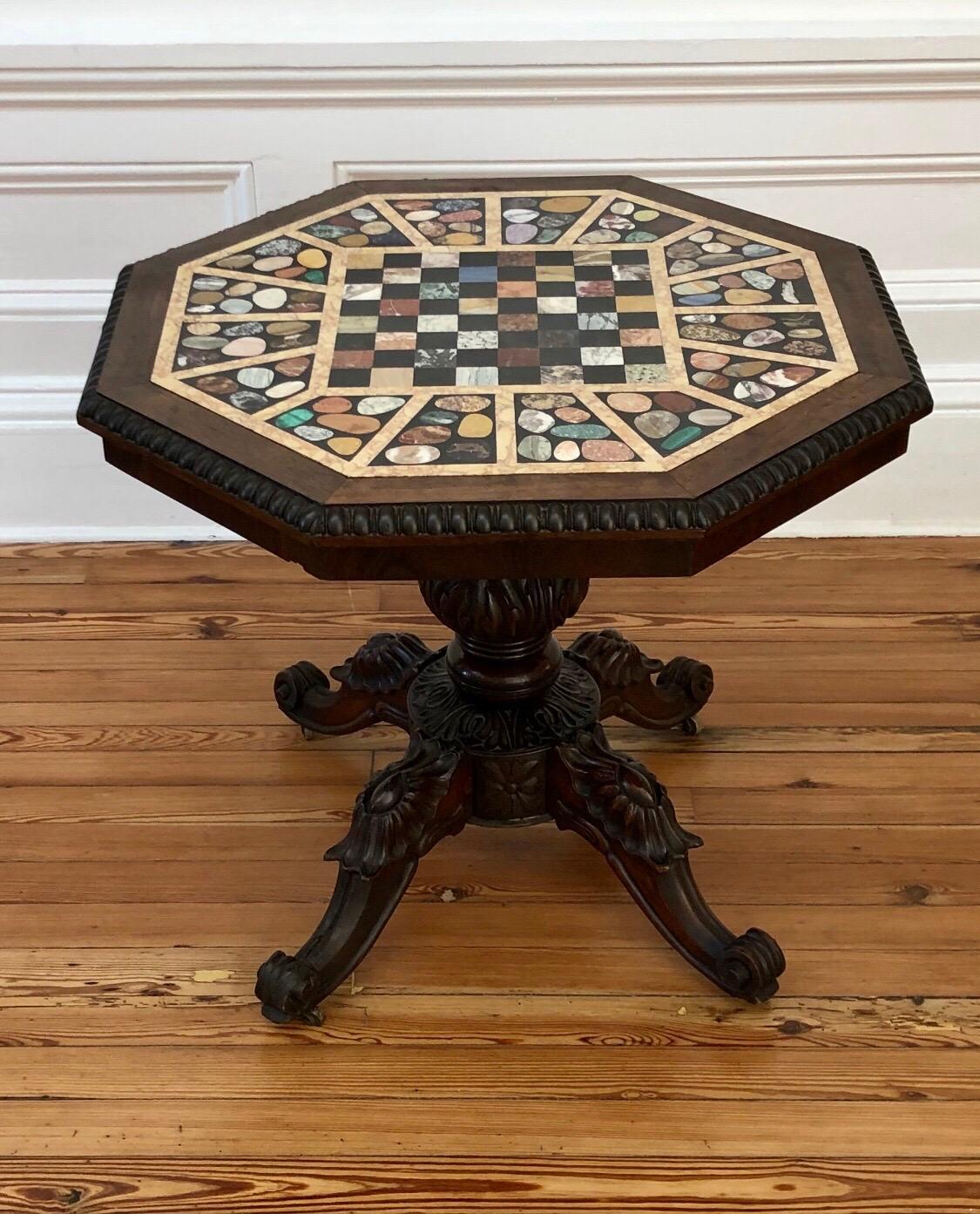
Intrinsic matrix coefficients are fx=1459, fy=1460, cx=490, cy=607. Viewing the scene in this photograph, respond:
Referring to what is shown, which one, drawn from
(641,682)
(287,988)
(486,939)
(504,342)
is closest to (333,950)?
(287,988)

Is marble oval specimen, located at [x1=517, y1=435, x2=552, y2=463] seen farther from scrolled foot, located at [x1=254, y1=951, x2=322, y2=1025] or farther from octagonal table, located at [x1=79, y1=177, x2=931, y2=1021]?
scrolled foot, located at [x1=254, y1=951, x2=322, y2=1025]

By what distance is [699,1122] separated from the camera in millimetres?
1653

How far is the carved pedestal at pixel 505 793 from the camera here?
178cm

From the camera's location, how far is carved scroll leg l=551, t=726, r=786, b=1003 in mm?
1771

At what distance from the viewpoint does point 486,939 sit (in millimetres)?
1907

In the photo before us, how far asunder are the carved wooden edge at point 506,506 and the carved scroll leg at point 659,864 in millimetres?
553

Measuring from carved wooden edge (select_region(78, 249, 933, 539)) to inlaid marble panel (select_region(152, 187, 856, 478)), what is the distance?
2.1 inches

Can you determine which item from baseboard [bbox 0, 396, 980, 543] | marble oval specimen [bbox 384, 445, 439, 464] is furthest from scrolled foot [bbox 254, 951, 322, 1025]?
baseboard [bbox 0, 396, 980, 543]

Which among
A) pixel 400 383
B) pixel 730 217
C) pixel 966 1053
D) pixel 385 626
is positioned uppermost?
pixel 730 217

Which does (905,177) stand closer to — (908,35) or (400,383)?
(908,35)

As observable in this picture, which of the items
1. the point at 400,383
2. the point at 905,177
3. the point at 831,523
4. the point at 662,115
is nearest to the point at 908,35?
the point at 905,177

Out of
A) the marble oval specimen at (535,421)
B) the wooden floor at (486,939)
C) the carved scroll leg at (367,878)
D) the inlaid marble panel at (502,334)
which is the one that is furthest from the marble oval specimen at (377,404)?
the wooden floor at (486,939)

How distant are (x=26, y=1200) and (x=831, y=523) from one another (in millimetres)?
1814

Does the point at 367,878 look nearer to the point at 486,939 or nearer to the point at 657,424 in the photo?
the point at 486,939
